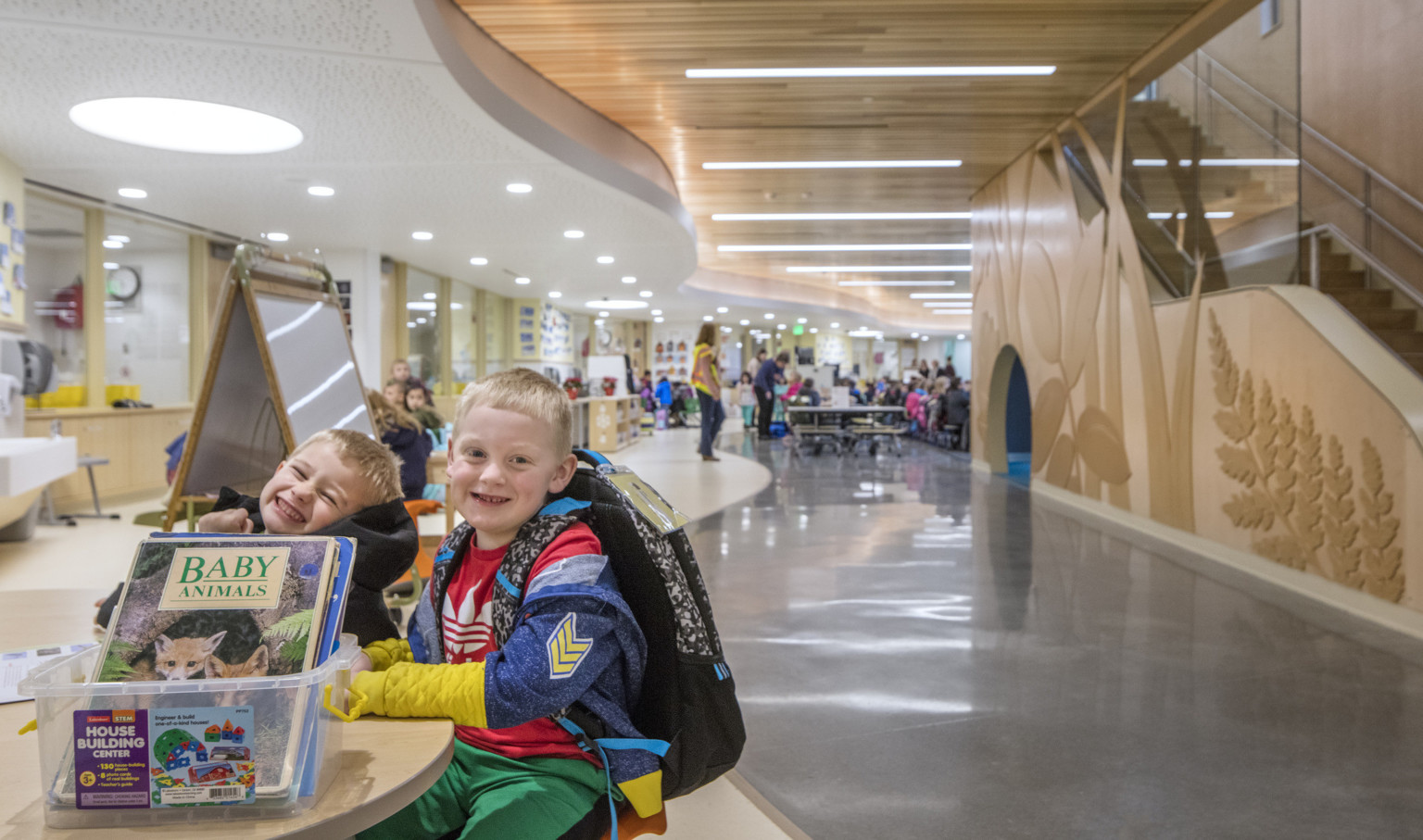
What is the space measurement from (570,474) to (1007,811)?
1.64 m

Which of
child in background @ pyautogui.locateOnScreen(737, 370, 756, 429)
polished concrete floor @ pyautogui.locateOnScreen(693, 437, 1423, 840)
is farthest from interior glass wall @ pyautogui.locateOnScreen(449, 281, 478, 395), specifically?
polished concrete floor @ pyautogui.locateOnScreen(693, 437, 1423, 840)

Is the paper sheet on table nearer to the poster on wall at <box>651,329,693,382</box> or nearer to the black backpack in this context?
the black backpack

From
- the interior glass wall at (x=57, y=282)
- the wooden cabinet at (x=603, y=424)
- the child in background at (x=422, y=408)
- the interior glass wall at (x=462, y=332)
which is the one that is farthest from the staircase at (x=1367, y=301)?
the interior glass wall at (x=462, y=332)

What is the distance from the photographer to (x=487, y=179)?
7.38m

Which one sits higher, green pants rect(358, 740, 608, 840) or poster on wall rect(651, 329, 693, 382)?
poster on wall rect(651, 329, 693, 382)

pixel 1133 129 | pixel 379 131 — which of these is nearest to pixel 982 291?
pixel 1133 129

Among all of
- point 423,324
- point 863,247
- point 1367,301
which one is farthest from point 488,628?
point 863,247

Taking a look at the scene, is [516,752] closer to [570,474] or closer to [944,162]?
[570,474]

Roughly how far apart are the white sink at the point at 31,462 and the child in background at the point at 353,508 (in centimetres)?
229

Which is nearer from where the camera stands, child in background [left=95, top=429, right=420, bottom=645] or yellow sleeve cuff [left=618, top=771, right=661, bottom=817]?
yellow sleeve cuff [left=618, top=771, right=661, bottom=817]

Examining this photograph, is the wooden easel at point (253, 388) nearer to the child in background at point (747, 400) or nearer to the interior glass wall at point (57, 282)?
the interior glass wall at point (57, 282)

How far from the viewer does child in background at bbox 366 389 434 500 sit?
4668 mm

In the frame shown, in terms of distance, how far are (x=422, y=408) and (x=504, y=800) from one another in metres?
5.23

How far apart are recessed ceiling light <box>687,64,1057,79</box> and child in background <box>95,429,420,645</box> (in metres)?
5.71
